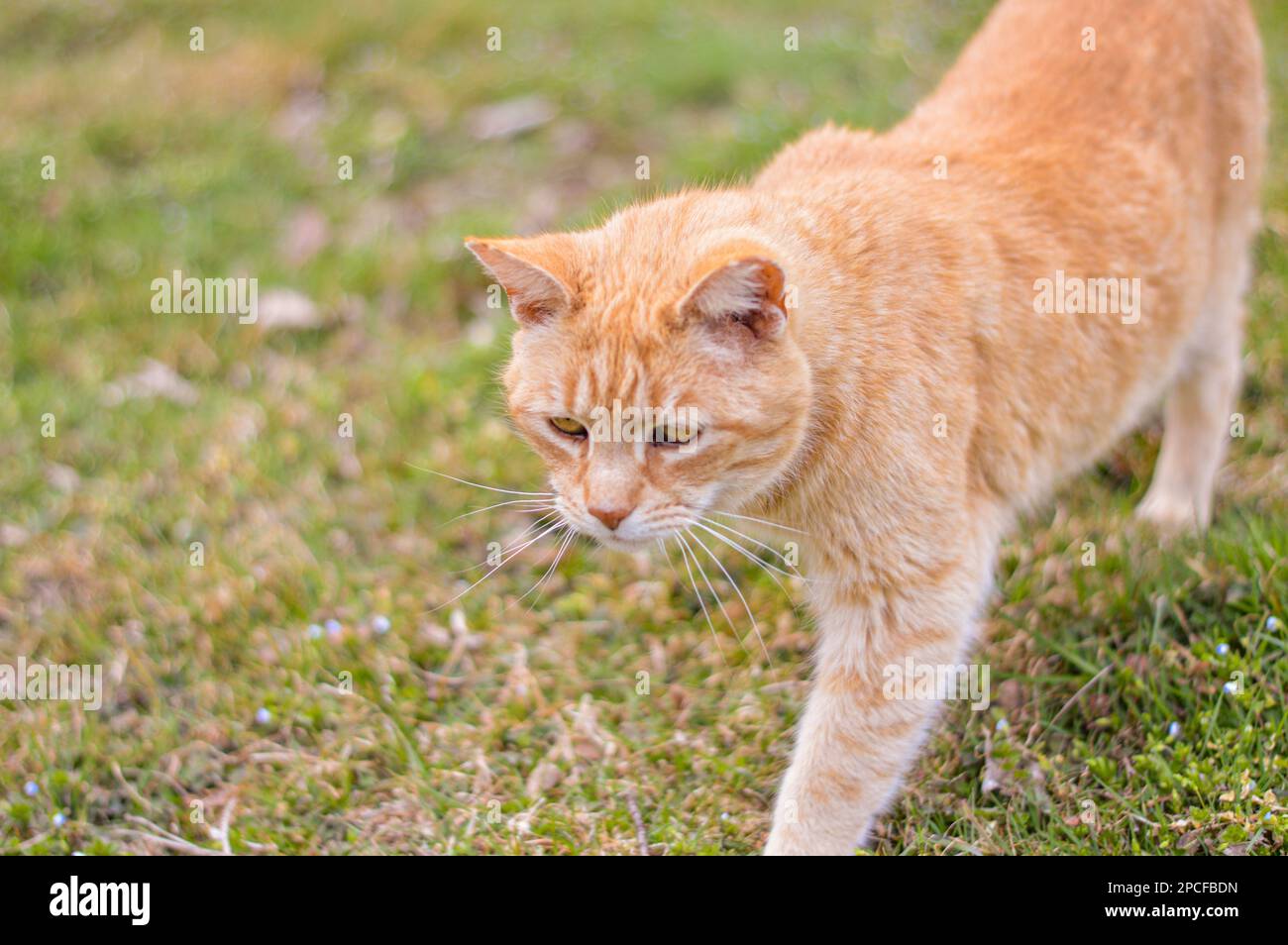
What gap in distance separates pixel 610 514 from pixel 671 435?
0.72ft

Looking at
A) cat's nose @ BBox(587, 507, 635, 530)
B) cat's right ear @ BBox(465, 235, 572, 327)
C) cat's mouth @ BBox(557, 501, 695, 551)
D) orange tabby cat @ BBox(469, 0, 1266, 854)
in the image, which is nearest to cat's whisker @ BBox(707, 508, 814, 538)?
orange tabby cat @ BBox(469, 0, 1266, 854)

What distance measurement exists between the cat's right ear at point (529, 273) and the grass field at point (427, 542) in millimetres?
1269

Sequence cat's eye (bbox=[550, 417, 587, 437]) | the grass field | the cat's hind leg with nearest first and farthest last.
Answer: cat's eye (bbox=[550, 417, 587, 437]) < the grass field < the cat's hind leg

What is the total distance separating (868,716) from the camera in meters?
2.84

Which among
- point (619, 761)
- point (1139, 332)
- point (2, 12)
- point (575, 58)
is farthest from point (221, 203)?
point (1139, 332)

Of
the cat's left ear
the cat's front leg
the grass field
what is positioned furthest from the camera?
the grass field

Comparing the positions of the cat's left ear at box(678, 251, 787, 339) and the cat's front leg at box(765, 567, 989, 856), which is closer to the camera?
the cat's left ear at box(678, 251, 787, 339)

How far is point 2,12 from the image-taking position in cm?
750

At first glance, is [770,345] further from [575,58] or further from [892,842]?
[575,58]

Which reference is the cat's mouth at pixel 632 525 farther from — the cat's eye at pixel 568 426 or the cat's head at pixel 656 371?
the cat's eye at pixel 568 426

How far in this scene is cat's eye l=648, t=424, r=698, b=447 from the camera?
257cm

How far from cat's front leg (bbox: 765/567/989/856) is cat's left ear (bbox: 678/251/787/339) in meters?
0.77

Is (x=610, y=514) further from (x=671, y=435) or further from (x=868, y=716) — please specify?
(x=868, y=716)

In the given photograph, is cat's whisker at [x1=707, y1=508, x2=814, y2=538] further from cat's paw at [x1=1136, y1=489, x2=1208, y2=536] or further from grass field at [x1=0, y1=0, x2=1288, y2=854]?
cat's paw at [x1=1136, y1=489, x2=1208, y2=536]
